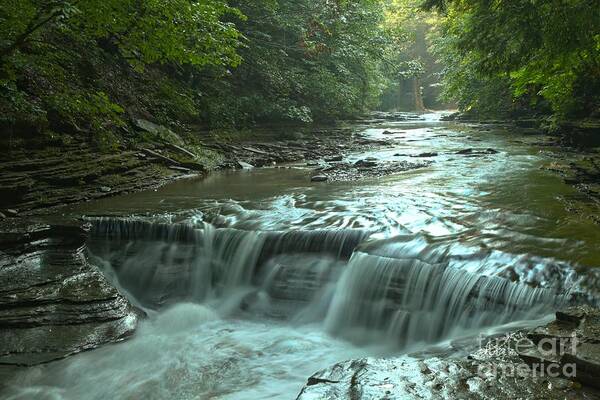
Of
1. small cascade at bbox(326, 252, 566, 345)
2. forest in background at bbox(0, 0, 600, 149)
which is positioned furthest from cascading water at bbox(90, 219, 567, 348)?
forest in background at bbox(0, 0, 600, 149)

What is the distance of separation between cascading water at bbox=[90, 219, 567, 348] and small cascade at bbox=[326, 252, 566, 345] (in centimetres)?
1

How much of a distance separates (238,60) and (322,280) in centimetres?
648

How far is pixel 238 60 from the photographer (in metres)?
10.5

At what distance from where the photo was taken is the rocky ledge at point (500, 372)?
2816 millimetres

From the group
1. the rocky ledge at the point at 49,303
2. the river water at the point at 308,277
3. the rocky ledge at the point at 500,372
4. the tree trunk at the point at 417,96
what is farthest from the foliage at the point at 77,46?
the tree trunk at the point at 417,96

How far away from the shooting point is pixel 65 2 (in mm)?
6281

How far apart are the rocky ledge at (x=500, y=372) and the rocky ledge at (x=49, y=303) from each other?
328cm

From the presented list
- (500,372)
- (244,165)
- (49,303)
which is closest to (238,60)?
(244,165)

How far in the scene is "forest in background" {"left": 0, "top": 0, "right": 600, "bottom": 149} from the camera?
6.98m

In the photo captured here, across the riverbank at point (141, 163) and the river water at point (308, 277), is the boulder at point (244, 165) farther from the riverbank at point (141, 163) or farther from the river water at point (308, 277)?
the river water at point (308, 277)

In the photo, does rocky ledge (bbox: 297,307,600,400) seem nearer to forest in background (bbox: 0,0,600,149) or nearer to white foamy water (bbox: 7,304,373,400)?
white foamy water (bbox: 7,304,373,400)

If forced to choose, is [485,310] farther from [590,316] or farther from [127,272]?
[127,272]

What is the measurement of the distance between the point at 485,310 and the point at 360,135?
690 inches

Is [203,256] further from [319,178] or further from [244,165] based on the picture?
[244,165]
